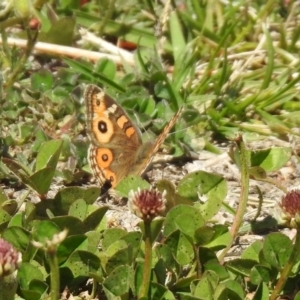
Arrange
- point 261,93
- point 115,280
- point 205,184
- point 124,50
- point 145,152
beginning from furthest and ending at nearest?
point 124,50
point 261,93
point 145,152
point 205,184
point 115,280

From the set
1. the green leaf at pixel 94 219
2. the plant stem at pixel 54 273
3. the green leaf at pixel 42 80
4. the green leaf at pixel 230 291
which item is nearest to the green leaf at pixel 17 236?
the green leaf at pixel 94 219

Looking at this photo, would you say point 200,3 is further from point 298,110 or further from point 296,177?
point 296,177

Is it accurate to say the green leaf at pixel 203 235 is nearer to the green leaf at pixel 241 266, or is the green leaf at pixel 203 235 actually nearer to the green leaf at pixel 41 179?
the green leaf at pixel 241 266

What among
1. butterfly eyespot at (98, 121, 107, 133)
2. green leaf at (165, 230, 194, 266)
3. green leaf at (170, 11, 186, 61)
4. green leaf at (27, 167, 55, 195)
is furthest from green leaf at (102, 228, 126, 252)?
green leaf at (170, 11, 186, 61)

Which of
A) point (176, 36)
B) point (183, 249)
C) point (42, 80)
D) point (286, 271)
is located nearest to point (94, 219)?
point (183, 249)

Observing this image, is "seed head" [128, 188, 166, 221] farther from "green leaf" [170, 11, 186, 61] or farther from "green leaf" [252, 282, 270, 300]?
"green leaf" [170, 11, 186, 61]

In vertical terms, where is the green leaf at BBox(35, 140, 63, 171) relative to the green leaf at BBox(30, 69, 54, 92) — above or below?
above

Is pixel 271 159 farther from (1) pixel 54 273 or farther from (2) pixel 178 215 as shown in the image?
(1) pixel 54 273

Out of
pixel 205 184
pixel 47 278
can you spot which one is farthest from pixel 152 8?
pixel 47 278
